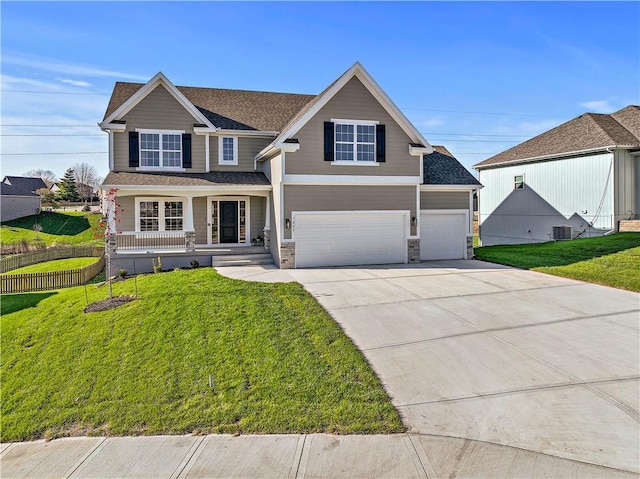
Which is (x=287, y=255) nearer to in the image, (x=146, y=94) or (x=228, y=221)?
(x=228, y=221)

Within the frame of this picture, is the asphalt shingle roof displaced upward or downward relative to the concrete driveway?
upward

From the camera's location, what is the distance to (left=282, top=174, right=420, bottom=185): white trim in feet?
52.4

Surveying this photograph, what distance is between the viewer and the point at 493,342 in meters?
7.92

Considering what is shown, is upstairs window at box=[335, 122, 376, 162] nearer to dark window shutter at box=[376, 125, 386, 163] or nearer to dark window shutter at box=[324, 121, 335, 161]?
dark window shutter at box=[376, 125, 386, 163]

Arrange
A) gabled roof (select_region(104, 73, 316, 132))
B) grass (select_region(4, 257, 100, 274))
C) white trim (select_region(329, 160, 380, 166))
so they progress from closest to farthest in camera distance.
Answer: white trim (select_region(329, 160, 380, 166)), gabled roof (select_region(104, 73, 316, 132)), grass (select_region(4, 257, 100, 274))

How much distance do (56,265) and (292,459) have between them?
81.5ft

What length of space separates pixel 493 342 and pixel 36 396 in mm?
8440

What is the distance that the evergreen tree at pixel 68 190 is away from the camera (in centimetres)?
5616

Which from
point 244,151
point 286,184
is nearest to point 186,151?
point 244,151

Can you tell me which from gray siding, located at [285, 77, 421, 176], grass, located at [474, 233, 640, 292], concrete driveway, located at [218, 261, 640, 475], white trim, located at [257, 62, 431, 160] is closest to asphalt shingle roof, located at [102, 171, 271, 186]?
white trim, located at [257, 62, 431, 160]

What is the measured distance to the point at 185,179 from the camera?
17391 millimetres

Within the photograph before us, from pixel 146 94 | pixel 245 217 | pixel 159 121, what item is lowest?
pixel 245 217

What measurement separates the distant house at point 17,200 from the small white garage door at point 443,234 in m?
45.7

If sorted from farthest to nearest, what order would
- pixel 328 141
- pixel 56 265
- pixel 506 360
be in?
1. pixel 56 265
2. pixel 328 141
3. pixel 506 360
